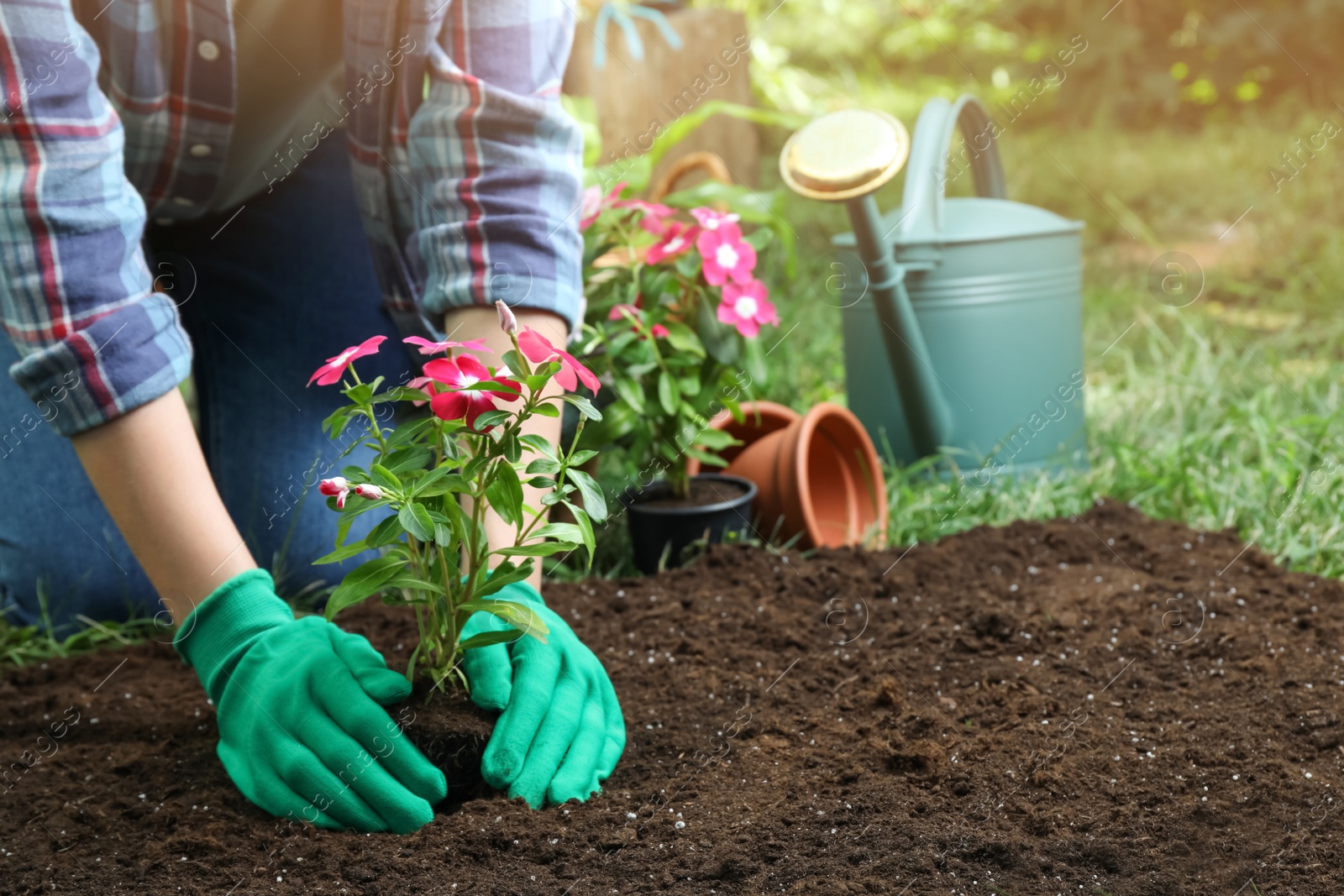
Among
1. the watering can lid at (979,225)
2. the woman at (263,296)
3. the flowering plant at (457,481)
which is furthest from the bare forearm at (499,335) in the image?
the watering can lid at (979,225)

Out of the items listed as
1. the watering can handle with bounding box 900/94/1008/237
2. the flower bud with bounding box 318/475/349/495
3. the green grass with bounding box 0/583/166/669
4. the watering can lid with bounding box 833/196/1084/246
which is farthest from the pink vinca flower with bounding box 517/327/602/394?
the watering can lid with bounding box 833/196/1084/246

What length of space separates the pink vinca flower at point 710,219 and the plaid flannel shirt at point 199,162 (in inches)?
14.5

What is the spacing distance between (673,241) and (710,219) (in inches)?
2.9

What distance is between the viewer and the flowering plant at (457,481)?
3.29ft

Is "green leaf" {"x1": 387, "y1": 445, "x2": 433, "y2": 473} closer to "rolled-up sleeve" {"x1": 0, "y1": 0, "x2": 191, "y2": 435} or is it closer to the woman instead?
the woman

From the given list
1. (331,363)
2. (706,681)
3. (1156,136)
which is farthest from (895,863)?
(1156,136)

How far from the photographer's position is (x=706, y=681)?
1.44 m

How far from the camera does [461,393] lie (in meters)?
1.00

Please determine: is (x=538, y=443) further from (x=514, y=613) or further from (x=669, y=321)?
(x=669, y=321)

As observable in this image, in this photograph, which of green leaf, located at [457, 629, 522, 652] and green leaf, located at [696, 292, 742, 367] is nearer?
green leaf, located at [457, 629, 522, 652]

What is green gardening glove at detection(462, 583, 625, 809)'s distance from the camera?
1137mm

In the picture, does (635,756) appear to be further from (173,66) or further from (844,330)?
(844,330)

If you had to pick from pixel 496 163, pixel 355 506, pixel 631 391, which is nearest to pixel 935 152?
pixel 631 391

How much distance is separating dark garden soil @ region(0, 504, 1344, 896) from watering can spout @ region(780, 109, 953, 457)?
47 centimetres
